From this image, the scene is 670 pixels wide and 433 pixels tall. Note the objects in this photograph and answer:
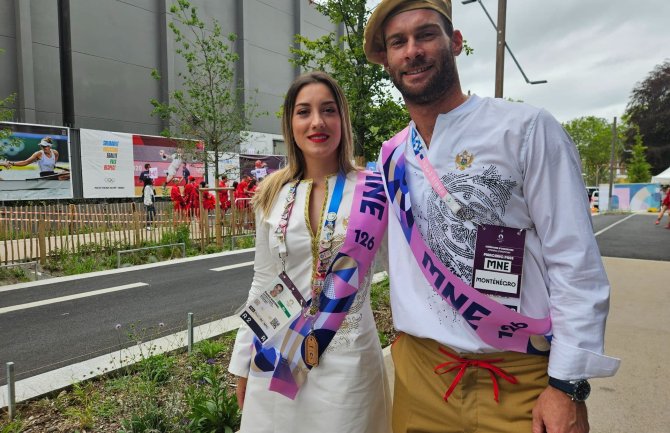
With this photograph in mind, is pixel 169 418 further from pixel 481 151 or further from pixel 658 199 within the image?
pixel 658 199

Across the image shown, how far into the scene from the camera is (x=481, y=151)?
1383 mm

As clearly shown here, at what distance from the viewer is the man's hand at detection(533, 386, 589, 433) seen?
1.22m

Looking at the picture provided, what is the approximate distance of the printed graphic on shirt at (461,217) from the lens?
4.47 feet

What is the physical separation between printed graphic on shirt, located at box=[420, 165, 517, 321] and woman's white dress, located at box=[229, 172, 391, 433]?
0.41 meters

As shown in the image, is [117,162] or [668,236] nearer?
[668,236]

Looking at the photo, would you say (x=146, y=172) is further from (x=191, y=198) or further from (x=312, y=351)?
(x=312, y=351)

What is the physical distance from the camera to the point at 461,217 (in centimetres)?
141

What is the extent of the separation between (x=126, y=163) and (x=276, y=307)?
67.9 ft

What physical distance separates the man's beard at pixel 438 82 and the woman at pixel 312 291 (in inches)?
20.3

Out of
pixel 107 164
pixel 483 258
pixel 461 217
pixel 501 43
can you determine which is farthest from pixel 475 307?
pixel 107 164

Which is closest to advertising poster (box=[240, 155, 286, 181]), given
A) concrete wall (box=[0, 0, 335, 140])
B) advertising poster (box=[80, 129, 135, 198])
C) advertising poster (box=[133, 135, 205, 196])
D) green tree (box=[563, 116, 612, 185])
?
concrete wall (box=[0, 0, 335, 140])

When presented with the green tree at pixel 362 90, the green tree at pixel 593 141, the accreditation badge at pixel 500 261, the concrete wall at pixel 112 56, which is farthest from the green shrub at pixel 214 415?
the green tree at pixel 593 141

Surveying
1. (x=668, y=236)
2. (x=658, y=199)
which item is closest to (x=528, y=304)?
(x=668, y=236)

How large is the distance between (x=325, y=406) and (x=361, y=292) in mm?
451
